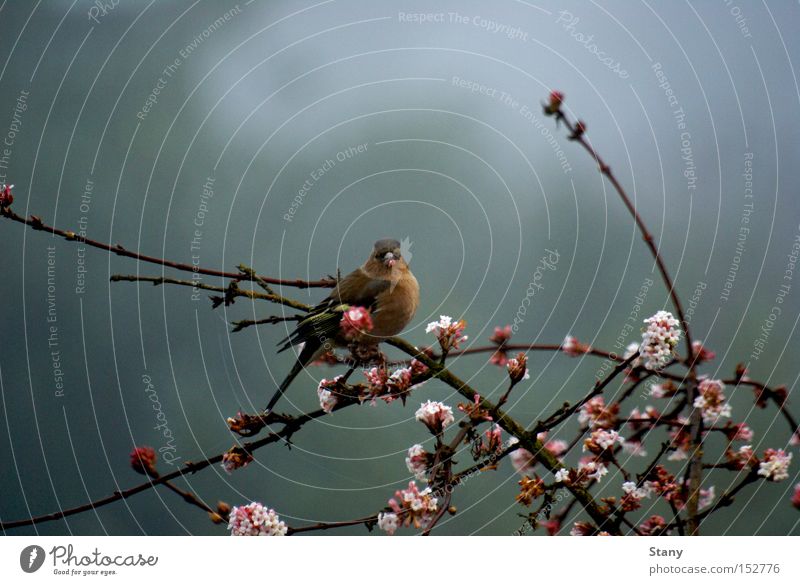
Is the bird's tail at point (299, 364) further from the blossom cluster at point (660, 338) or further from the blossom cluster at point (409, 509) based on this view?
the blossom cluster at point (660, 338)

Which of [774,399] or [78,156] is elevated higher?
[78,156]

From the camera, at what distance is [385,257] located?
5.05 ft

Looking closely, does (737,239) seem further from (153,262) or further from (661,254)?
(153,262)

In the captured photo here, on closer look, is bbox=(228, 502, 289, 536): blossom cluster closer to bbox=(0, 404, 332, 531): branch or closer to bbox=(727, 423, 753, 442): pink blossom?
bbox=(0, 404, 332, 531): branch

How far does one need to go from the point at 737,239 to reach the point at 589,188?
0.35m

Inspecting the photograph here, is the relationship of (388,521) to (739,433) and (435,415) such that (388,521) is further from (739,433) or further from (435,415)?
(739,433)

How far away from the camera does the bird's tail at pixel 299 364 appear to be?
4.75 ft

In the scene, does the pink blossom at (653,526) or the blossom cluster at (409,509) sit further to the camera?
the pink blossom at (653,526)

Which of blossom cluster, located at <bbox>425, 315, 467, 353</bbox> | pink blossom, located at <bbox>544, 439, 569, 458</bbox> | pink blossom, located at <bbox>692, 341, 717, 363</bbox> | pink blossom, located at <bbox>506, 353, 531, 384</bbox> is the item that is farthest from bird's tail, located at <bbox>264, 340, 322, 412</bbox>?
pink blossom, located at <bbox>692, 341, 717, 363</bbox>

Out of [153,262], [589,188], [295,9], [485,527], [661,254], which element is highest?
[295,9]

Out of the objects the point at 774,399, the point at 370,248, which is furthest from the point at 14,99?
the point at 774,399

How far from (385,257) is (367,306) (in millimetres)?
106

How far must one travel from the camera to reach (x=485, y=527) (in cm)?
154

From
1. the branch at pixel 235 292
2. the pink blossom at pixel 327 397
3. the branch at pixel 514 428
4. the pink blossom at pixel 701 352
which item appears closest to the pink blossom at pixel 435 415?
the branch at pixel 514 428
